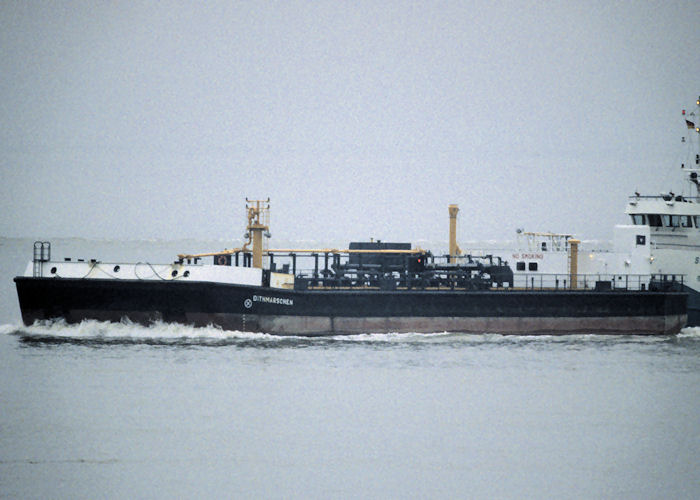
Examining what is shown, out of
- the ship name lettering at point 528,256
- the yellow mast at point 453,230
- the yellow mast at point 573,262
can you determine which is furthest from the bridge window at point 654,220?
the yellow mast at point 453,230

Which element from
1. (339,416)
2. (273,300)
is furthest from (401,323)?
(339,416)

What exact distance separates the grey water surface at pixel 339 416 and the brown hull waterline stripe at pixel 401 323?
1.72 feet

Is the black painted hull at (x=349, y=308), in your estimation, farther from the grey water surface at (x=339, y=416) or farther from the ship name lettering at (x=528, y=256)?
the ship name lettering at (x=528, y=256)

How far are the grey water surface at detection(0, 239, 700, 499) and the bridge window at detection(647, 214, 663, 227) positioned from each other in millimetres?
8250

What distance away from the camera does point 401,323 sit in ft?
132

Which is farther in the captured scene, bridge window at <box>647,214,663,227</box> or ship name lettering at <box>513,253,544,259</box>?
bridge window at <box>647,214,663,227</box>

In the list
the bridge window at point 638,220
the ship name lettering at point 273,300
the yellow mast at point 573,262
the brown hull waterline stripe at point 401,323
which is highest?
the bridge window at point 638,220

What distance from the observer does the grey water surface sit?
834 inches

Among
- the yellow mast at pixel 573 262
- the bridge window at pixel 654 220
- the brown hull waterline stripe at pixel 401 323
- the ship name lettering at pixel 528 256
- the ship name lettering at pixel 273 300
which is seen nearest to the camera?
the brown hull waterline stripe at pixel 401 323

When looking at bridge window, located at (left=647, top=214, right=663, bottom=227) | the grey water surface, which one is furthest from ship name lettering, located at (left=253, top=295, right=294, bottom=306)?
bridge window, located at (left=647, top=214, right=663, bottom=227)

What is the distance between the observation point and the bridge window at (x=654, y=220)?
1808 inches

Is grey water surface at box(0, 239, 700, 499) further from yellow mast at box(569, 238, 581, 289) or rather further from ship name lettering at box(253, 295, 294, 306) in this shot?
yellow mast at box(569, 238, 581, 289)

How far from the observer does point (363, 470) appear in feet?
72.1

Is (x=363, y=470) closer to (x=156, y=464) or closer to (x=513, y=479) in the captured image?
(x=513, y=479)
